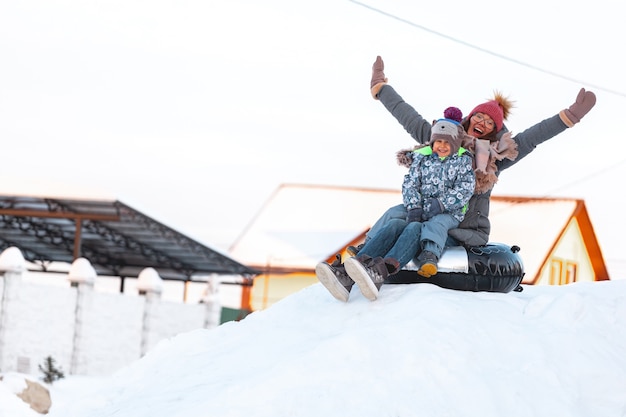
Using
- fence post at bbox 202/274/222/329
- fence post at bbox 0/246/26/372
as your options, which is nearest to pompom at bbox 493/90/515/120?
fence post at bbox 0/246/26/372

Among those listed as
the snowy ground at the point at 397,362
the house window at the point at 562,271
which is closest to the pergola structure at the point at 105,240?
the house window at the point at 562,271

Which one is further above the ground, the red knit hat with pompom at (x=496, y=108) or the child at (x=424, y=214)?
the red knit hat with pompom at (x=496, y=108)

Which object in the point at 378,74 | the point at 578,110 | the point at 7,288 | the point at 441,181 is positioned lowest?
the point at 7,288

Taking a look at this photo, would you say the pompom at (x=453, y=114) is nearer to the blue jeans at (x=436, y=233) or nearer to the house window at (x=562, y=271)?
the blue jeans at (x=436, y=233)

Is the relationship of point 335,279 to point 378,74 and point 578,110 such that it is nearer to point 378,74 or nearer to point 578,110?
point 378,74

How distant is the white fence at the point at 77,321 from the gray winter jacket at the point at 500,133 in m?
13.1

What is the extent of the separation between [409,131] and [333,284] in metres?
1.66

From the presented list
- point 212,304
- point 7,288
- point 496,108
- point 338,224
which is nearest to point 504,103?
point 496,108

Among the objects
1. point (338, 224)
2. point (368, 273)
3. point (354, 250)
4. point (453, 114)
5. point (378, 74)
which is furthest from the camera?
point (338, 224)

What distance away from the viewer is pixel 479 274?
25.1ft

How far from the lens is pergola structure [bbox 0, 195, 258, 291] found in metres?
23.0

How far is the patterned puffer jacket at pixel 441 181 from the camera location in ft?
24.9

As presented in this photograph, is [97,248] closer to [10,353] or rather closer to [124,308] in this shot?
[124,308]

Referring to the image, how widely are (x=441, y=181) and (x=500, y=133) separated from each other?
898mm
